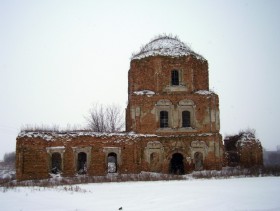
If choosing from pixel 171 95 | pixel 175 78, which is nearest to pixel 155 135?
pixel 171 95

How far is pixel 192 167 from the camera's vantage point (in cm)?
2409

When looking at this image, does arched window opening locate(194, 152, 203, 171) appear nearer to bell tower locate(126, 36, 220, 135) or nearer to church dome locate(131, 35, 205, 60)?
bell tower locate(126, 36, 220, 135)

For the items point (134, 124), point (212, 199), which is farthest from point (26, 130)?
point (212, 199)

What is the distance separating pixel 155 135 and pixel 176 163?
3171mm

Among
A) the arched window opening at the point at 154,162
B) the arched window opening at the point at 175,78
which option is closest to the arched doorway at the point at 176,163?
the arched window opening at the point at 154,162

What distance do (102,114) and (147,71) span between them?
86.9 ft

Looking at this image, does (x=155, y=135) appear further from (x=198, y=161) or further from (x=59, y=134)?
(x=59, y=134)

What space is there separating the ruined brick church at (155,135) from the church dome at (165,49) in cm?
8

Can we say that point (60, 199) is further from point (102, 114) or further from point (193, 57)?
point (102, 114)

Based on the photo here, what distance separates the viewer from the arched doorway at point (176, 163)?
25.1 meters

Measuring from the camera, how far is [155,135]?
24375mm

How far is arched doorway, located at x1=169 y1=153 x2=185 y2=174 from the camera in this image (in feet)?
82.3

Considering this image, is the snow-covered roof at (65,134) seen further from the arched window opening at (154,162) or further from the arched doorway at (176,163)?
the arched doorway at (176,163)

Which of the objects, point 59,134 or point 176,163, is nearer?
point 59,134
